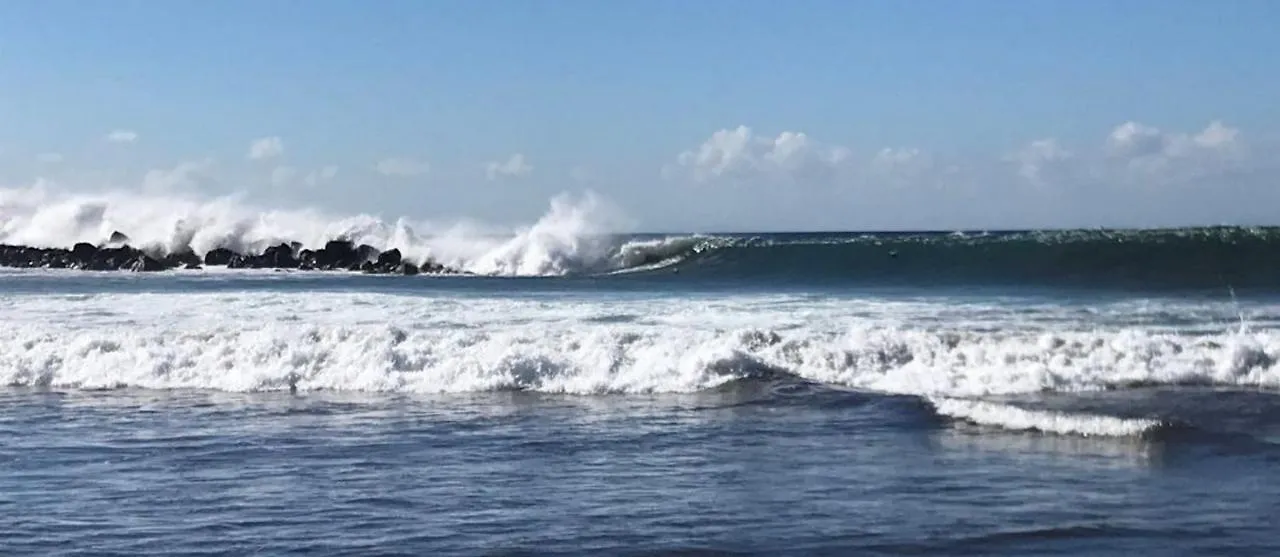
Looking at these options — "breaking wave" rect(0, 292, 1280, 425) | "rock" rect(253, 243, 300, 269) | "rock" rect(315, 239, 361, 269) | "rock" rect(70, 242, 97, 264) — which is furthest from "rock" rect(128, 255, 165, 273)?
"breaking wave" rect(0, 292, 1280, 425)

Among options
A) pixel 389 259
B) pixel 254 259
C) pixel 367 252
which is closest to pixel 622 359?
pixel 389 259

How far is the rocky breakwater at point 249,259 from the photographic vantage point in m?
47.2

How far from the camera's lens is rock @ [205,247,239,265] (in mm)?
50281

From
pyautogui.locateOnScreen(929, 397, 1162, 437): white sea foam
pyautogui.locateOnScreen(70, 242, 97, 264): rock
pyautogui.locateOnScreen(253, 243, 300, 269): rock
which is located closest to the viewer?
pyautogui.locateOnScreen(929, 397, 1162, 437): white sea foam

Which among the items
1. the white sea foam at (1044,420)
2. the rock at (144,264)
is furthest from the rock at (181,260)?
the white sea foam at (1044,420)

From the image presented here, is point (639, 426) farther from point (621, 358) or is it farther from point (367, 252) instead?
point (367, 252)

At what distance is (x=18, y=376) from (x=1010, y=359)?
491 inches

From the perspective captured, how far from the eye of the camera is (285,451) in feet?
39.0

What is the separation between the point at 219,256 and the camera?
50656mm

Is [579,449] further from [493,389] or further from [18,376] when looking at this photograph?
[18,376]

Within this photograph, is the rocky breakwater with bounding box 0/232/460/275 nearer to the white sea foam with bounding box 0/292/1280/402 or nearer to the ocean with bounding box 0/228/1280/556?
the ocean with bounding box 0/228/1280/556

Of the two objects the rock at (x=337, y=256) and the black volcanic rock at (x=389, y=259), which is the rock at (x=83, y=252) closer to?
the rock at (x=337, y=256)

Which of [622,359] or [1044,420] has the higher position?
[622,359]

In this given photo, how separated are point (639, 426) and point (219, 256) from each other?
40667 millimetres
